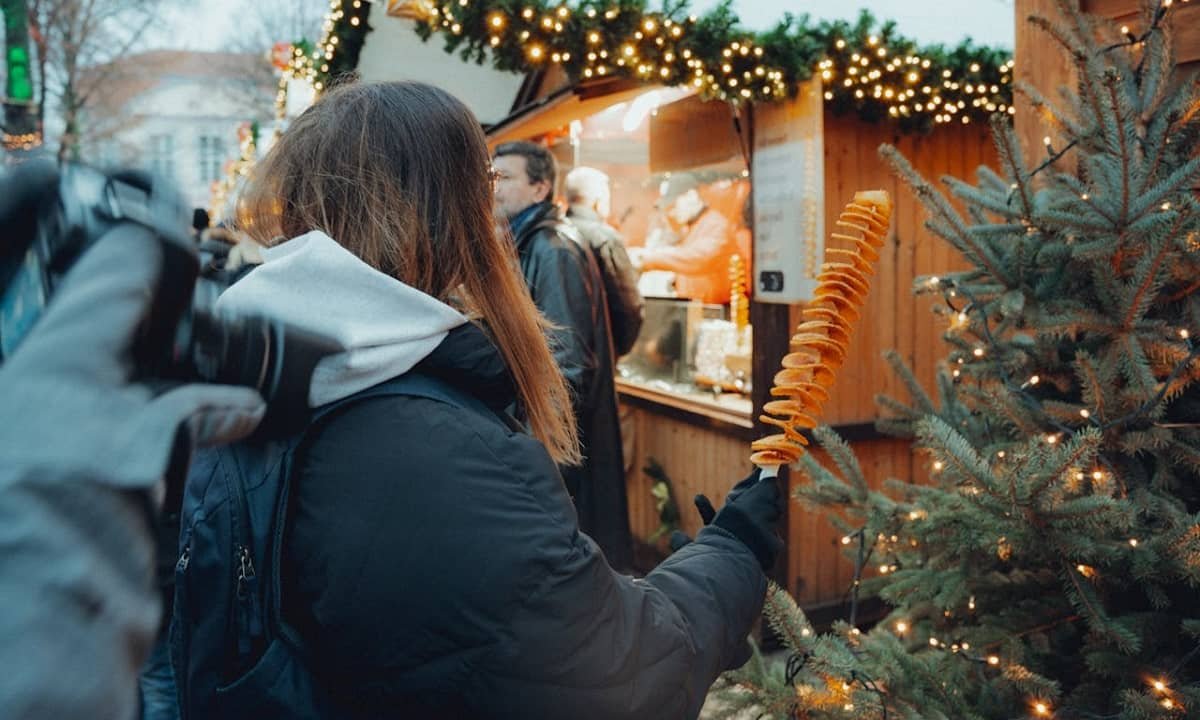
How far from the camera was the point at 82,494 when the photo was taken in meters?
0.63

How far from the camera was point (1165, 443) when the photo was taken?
2.21 meters

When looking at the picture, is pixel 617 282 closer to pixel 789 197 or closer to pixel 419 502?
pixel 789 197

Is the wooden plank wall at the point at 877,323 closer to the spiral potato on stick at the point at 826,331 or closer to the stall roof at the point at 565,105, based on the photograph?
the stall roof at the point at 565,105

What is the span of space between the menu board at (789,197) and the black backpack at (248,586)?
362cm

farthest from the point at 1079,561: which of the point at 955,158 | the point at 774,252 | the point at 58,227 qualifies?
the point at 955,158

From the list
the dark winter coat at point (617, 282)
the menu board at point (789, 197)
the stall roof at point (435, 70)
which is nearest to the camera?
the menu board at point (789, 197)

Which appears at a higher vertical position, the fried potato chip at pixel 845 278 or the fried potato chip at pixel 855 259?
the fried potato chip at pixel 855 259

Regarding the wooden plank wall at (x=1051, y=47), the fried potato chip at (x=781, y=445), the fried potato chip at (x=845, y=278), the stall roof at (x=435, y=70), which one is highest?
the stall roof at (x=435, y=70)

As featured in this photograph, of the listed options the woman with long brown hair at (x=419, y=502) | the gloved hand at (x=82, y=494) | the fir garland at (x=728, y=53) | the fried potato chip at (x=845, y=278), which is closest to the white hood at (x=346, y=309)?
the woman with long brown hair at (x=419, y=502)

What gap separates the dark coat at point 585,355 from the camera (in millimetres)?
4461

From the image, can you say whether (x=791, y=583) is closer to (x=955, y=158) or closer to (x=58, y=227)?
(x=955, y=158)

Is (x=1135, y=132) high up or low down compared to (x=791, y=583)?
up

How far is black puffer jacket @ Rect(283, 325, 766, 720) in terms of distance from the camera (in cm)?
119

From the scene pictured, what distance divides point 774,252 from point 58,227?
4.44m
